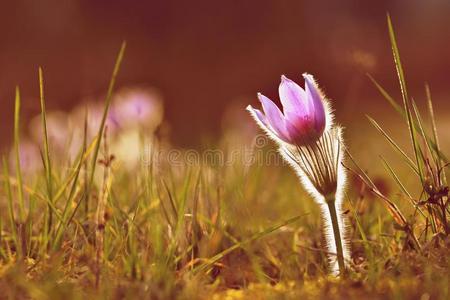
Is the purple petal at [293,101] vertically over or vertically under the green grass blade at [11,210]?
over

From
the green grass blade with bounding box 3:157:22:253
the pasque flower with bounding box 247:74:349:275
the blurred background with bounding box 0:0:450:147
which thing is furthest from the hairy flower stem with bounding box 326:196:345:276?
the blurred background with bounding box 0:0:450:147

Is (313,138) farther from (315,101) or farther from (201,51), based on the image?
(201,51)

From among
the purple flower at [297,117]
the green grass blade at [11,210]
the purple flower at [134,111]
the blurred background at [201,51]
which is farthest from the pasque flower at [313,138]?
the blurred background at [201,51]

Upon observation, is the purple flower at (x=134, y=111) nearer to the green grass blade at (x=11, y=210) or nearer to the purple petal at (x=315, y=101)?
the green grass blade at (x=11, y=210)

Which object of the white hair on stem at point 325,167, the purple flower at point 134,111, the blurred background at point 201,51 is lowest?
the white hair on stem at point 325,167

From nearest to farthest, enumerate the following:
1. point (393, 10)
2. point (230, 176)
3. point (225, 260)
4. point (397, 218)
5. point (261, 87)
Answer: point (397, 218) → point (225, 260) → point (230, 176) → point (261, 87) → point (393, 10)

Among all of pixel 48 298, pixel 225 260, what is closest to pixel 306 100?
pixel 225 260

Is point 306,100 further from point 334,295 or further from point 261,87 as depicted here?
point 261,87
